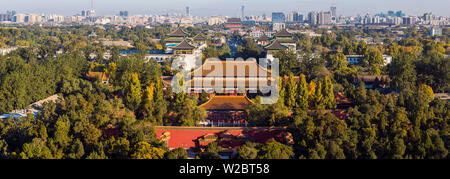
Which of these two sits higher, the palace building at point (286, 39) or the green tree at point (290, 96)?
the palace building at point (286, 39)

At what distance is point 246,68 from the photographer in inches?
552

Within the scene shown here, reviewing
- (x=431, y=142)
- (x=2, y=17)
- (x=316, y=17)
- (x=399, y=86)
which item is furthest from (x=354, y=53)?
(x=2, y=17)

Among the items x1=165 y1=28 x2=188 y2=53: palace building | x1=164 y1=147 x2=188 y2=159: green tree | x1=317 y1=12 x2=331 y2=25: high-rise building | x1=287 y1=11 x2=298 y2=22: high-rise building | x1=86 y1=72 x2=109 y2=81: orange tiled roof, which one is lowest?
x1=164 y1=147 x2=188 y2=159: green tree

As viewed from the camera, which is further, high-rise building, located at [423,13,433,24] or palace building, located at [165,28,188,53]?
high-rise building, located at [423,13,433,24]

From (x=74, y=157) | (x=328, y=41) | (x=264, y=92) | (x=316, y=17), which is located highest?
(x=316, y=17)

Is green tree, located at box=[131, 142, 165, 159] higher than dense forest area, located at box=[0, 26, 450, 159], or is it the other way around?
dense forest area, located at box=[0, 26, 450, 159]

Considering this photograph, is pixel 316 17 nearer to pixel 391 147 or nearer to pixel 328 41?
pixel 328 41

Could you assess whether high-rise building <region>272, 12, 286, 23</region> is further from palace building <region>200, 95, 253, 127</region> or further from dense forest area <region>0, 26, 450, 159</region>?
palace building <region>200, 95, 253, 127</region>

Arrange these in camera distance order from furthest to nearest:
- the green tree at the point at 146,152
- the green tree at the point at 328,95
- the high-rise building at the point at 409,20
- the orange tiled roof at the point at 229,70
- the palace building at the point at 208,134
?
the high-rise building at the point at 409,20, the orange tiled roof at the point at 229,70, the green tree at the point at 328,95, the palace building at the point at 208,134, the green tree at the point at 146,152

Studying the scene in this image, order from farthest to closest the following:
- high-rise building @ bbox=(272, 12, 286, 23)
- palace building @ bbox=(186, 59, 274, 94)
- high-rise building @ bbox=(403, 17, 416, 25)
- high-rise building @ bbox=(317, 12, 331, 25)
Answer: high-rise building @ bbox=(272, 12, 286, 23), high-rise building @ bbox=(317, 12, 331, 25), high-rise building @ bbox=(403, 17, 416, 25), palace building @ bbox=(186, 59, 274, 94)

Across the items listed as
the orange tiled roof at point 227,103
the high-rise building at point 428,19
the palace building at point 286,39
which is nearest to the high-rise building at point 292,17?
the high-rise building at point 428,19

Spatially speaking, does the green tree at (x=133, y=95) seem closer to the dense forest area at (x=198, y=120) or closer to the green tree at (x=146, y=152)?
the dense forest area at (x=198, y=120)

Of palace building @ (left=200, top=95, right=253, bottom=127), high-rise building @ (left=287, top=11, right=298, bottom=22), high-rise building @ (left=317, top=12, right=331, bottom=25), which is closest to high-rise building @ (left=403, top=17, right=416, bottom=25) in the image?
high-rise building @ (left=317, top=12, right=331, bottom=25)
